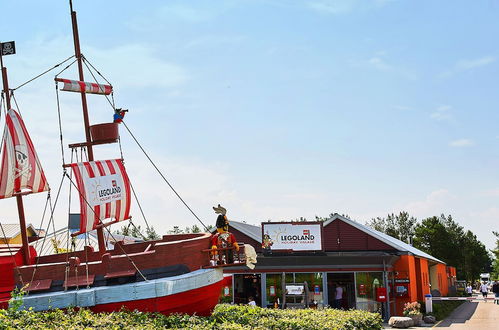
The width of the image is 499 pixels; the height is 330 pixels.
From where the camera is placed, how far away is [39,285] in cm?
1493

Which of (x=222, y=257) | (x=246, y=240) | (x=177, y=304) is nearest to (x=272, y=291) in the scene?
(x=246, y=240)

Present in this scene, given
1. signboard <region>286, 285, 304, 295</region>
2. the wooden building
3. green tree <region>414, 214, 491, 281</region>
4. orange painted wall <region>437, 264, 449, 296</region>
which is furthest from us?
green tree <region>414, 214, 491, 281</region>

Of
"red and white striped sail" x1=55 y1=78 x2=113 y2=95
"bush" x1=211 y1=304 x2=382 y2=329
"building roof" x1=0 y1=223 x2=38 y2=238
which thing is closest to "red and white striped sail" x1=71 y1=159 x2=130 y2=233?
"red and white striped sail" x1=55 y1=78 x2=113 y2=95

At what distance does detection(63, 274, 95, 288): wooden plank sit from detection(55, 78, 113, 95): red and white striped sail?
21.5 ft

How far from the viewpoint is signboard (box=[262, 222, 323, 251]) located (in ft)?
105

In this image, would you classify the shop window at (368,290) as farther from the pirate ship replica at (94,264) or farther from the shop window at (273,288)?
the pirate ship replica at (94,264)

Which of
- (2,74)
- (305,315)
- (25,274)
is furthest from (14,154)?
(305,315)

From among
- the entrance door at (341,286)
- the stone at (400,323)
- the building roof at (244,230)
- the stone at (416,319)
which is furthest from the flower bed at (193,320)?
the building roof at (244,230)

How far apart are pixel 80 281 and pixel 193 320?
3.91 m

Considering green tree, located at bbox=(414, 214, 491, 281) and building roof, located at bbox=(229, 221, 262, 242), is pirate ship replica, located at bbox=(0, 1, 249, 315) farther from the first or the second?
green tree, located at bbox=(414, 214, 491, 281)

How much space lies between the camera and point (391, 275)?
30859 millimetres

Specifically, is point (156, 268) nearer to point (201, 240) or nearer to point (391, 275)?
point (201, 240)

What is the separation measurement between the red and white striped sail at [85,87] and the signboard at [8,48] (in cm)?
152

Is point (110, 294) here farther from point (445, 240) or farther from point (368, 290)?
point (445, 240)
